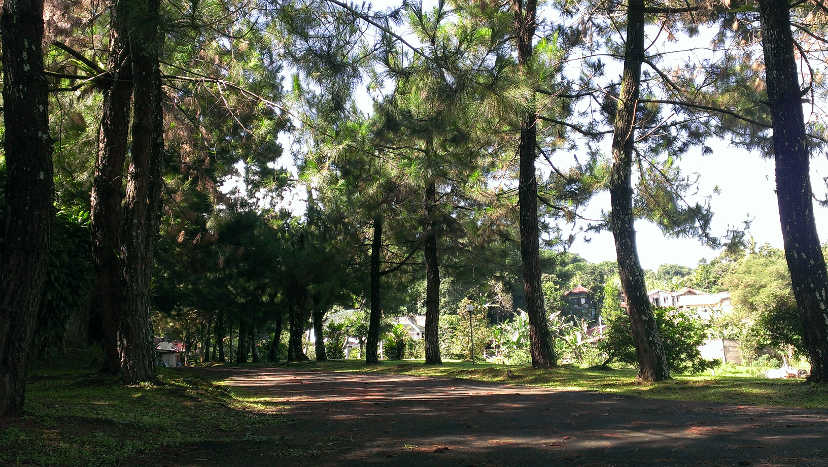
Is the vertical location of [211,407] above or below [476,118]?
below

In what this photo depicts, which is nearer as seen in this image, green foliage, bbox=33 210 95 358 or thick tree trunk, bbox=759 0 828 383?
thick tree trunk, bbox=759 0 828 383

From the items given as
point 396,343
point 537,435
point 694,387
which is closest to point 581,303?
point 396,343

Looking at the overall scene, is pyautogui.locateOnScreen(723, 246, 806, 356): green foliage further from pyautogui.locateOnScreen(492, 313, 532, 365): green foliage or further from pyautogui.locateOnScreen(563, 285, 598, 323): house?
pyautogui.locateOnScreen(563, 285, 598, 323): house

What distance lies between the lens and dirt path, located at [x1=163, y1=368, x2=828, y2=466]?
4.36 meters

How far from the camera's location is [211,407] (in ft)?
25.5

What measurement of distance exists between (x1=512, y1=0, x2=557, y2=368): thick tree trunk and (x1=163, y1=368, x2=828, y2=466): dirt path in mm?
4432

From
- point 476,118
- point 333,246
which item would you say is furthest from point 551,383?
point 333,246

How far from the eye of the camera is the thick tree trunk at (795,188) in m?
7.90

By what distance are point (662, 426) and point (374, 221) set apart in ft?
55.1

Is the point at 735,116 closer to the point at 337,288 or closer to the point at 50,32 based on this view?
the point at 50,32

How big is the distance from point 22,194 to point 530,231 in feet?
33.7

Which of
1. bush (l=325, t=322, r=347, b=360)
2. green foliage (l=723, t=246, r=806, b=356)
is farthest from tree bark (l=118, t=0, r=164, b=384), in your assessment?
bush (l=325, t=322, r=347, b=360)

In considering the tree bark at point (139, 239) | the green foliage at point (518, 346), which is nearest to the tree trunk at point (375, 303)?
the green foliage at point (518, 346)

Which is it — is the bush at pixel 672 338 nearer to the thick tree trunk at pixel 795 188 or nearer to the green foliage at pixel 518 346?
the thick tree trunk at pixel 795 188
